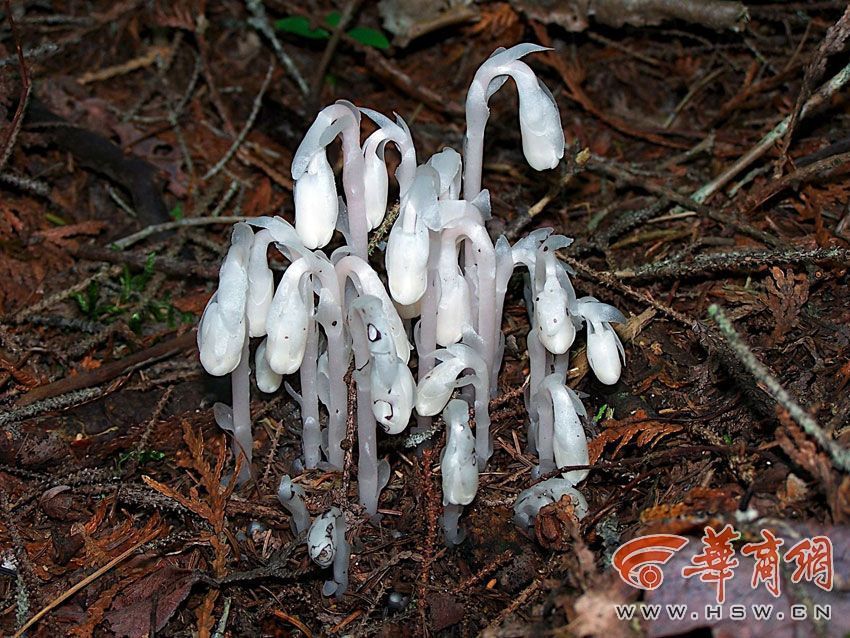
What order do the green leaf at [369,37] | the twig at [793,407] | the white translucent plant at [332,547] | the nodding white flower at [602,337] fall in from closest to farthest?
the twig at [793,407], the white translucent plant at [332,547], the nodding white flower at [602,337], the green leaf at [369,37]

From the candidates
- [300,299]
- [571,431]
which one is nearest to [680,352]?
[571,431]

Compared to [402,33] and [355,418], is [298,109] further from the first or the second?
[355,418]

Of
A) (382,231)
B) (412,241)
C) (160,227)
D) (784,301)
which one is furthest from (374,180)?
(160,227)

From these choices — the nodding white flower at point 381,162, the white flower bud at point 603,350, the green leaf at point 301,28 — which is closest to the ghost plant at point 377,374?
the nodding white flower at point 381,162

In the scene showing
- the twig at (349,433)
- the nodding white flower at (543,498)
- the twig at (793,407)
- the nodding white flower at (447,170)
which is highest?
the nodding white flower at (447,170)

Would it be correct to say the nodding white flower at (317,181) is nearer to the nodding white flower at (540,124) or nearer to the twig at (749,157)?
the nodding white flower at (540,124)

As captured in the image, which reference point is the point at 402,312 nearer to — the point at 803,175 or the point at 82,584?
the point at 82,584
